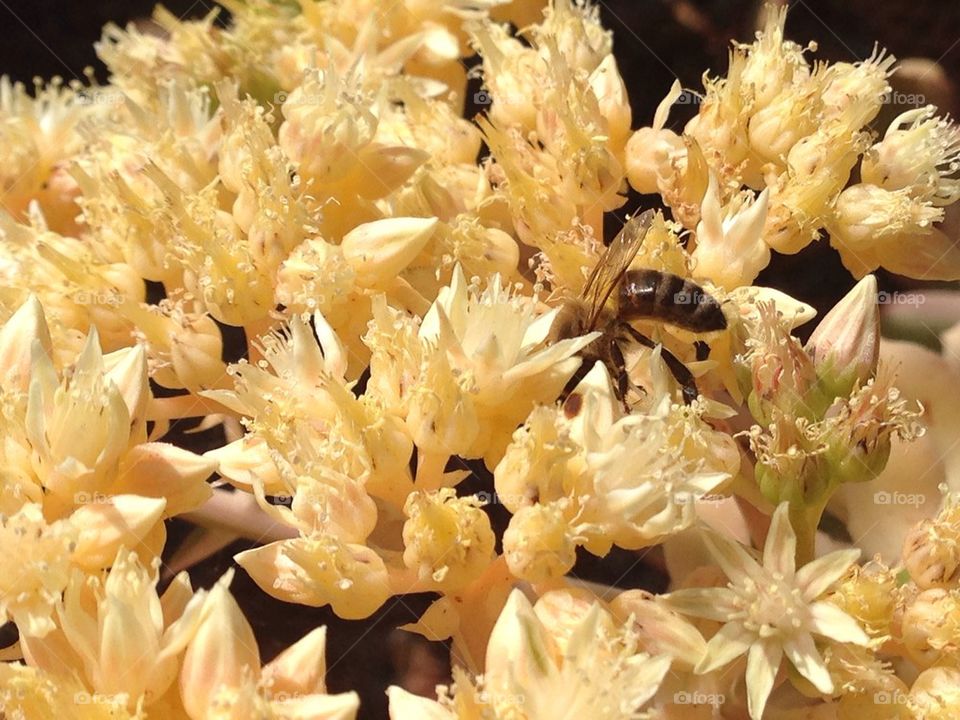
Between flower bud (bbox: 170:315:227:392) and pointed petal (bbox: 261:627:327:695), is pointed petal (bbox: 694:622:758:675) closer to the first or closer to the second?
pointed petal (bbox: 261:627:327:695)

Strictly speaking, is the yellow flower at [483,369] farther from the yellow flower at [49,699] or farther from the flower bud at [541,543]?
the yellow flower at [49,699]

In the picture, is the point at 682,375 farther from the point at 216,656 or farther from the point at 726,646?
the point at 216,656

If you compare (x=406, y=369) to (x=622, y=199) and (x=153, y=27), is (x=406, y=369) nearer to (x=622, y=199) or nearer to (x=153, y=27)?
(x=622, y=199)

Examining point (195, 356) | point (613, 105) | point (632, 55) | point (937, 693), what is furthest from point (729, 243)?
point (632, 55)

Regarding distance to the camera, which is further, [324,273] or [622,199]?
[622,199]

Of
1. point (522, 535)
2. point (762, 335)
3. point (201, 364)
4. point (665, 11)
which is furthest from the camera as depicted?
point (665, 11)

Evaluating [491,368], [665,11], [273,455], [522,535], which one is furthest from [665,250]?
[665,11]
